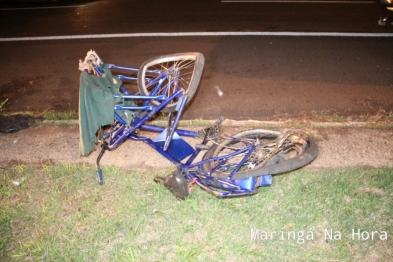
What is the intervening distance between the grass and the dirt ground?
0.23m

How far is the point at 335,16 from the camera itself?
8336mm

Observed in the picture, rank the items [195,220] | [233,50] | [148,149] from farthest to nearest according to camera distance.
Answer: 1. [233,50]
2. [148,149]
3. [195,220]

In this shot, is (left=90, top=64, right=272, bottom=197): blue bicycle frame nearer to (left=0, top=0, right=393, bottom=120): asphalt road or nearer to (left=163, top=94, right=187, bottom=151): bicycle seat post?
(left=163, top=94, right=187, bottom=151): bicycle seat post

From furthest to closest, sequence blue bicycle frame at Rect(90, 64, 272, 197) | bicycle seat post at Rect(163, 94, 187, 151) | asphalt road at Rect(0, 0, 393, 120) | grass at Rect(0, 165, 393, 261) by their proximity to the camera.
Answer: asphalt road at Rect(0, 0, 393, 120)
bicycle seat post at Rect(163, 94, 187, 151)
blue bicycle frame at Rect(90, 64, 272, 197)
grass at Rect(0, 165, 393, 261)

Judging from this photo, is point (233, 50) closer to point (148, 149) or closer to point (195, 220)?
point (148, 149)

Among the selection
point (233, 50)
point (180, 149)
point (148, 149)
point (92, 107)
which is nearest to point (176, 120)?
point (180, 149)

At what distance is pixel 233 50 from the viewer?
21.9 ft

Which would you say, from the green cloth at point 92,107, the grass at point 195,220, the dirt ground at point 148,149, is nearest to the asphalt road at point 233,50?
the dirt ground at point 148,149

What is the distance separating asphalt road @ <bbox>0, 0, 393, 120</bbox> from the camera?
510cm

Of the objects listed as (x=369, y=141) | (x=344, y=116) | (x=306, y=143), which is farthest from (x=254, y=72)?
(x=306, y=143)

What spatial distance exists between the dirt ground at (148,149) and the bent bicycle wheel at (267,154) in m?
0.61

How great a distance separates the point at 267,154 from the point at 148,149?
4.75 ft

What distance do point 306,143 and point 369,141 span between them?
1.25 meters

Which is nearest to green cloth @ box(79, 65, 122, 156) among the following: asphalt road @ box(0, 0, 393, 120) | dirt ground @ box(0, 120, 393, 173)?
dirt ground @ box(0, 120, 393, 173)
